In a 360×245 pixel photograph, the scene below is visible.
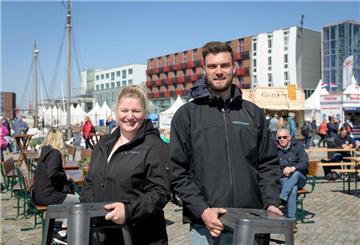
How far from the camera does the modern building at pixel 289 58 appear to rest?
6900 cm

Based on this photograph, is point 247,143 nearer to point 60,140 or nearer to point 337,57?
point 60,140

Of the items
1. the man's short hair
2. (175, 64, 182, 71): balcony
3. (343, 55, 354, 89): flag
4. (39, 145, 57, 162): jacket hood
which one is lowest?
(39, 145, 57, 162): jacket hood

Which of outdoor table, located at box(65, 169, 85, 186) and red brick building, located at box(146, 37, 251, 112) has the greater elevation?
red brick building, located at box(146, 37, 251, 112)

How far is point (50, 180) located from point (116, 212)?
3.02m

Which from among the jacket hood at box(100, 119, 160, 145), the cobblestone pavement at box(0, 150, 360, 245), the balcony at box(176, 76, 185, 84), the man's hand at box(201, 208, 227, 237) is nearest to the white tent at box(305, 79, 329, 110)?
the cobblestone pavement at box(0, 150, 360, 245)

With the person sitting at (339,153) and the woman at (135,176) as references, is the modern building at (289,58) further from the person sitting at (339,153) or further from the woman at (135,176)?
the woman at (135,176)

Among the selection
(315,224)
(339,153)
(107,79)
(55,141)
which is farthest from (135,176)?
(107,79)

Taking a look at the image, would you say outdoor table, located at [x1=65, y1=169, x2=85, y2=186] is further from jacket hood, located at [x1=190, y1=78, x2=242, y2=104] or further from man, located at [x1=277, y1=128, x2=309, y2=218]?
jacket hood, located at [x1=190, y1=78, x2=242, y2=104]

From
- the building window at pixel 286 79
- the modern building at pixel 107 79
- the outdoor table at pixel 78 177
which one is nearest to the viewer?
the outdoor table at pixel 78 177

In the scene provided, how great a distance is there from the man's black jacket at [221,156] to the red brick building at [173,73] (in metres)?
77.4

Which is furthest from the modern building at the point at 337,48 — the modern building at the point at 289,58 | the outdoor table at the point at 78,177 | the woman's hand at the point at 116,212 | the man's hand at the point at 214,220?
the woman's hand at the point at 116,212

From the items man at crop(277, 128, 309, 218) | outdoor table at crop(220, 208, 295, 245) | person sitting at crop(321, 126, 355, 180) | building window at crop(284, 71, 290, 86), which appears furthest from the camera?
building window at crop(284, 71, 290, 86)

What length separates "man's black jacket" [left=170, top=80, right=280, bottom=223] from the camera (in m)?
2.33

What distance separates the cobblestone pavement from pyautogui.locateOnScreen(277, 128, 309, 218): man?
480 millimetres
